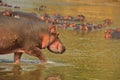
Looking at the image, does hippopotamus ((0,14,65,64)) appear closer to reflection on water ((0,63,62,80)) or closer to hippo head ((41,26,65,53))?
hippo head ((41,26,65,53))

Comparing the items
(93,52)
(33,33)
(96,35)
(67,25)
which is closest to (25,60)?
(33,33)

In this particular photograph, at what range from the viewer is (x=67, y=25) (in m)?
23.5

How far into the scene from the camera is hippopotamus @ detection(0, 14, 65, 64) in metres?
11.9

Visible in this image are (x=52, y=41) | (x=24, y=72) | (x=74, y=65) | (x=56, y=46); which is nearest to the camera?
(x=24, y=72)

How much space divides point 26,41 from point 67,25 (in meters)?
11.3

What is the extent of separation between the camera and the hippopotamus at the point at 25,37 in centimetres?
1189

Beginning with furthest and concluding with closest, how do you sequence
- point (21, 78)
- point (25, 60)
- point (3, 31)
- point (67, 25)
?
point (67, 25), point (25, 60), point (3, 31), point (21, 78)

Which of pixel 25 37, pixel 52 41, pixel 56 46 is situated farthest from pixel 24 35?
pixel 56 46

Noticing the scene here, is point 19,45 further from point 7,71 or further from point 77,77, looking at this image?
point 77,77

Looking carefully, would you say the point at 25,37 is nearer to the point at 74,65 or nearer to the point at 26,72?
the point at 26,72

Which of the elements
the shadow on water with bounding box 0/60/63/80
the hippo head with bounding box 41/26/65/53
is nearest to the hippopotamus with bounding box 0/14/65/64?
the hippo head with bounding box 41/26/65/53

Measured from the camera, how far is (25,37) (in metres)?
12.2

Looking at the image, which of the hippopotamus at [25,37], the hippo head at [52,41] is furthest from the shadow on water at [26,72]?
the hippo head at [52,41]

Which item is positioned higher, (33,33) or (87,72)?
(33,33)
